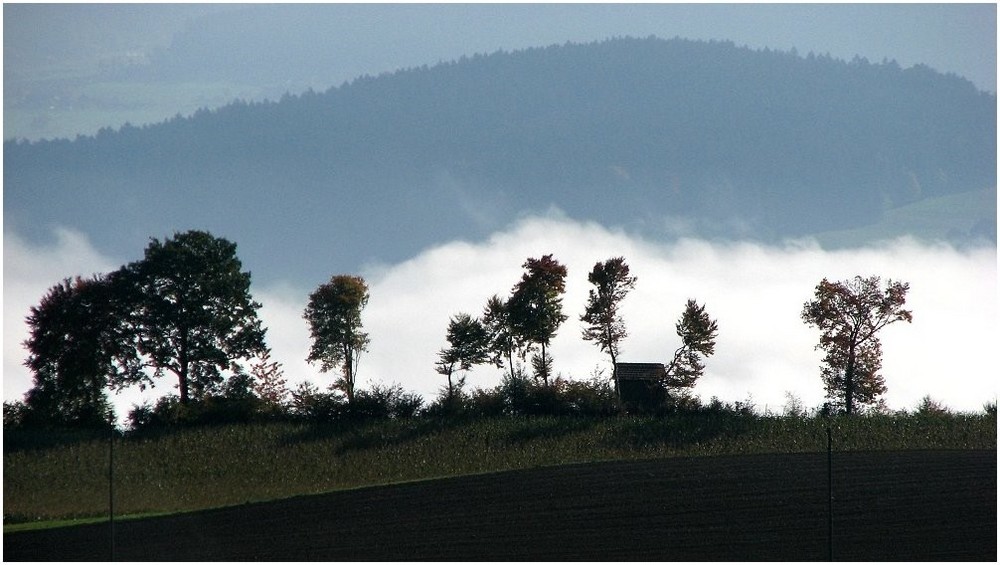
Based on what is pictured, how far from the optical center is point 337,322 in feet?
229

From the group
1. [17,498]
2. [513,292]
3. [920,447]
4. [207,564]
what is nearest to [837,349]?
[920,447]

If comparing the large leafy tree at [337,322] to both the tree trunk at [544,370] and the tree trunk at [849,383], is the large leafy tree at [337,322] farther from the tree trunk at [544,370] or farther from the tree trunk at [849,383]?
the tree trunk at [849,383]

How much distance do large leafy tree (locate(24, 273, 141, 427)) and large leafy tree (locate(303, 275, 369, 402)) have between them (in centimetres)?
994

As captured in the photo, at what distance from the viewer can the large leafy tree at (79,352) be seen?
6669 cm

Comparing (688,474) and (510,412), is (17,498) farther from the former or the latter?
(688,474)

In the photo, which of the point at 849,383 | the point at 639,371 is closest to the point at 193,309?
the point at 639,371

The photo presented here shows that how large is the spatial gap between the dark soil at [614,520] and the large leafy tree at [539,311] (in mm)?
12652

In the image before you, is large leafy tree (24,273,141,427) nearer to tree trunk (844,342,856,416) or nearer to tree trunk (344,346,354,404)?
tree trunk (344,346,354,404)

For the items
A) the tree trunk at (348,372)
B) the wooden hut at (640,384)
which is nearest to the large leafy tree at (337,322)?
the tree trunk at (348,372)

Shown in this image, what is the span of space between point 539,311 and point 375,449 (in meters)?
12.3

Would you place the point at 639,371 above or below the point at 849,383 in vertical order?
above

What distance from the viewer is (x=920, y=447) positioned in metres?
59.9

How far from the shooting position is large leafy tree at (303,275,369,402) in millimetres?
69562

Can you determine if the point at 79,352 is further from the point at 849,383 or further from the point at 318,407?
the point at 849,383
